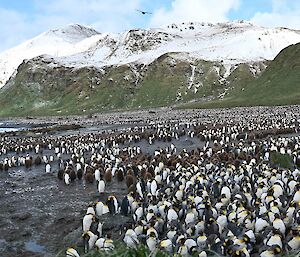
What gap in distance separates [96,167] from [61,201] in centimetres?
410

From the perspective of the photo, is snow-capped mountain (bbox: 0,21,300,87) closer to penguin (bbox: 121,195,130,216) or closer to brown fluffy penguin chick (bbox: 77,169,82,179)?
brown fluffy penguin chick (bbox: 77,169,82,179)

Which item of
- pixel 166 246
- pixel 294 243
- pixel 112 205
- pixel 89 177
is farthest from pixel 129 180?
pixel 294 243

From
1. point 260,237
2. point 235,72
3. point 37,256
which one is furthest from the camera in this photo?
point 235,72

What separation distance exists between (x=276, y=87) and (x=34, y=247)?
265ft

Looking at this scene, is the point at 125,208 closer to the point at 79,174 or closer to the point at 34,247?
the point at 34,247

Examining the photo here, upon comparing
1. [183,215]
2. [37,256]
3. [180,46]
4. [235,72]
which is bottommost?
[37,256]

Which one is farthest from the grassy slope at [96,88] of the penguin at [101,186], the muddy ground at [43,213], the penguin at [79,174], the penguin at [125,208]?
the penguin at [125,208]

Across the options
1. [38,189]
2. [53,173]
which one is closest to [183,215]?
[38,189]

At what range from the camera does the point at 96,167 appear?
19.7 m

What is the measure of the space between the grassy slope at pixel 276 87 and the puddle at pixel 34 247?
6367 cm

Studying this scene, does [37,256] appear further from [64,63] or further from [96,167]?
[64,63]

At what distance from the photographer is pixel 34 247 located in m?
11.4

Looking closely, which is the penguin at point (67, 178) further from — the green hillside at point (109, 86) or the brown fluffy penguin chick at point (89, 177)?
the green hillside at point (109, 86)

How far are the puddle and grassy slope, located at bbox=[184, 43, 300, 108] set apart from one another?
63671 mm
